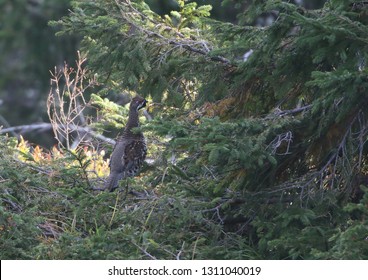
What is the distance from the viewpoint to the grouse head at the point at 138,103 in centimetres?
980

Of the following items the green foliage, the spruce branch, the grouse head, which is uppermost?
the spruce branch

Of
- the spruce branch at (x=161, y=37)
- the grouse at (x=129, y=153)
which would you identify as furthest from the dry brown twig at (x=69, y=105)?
the spruce branch at (x=161, y=37)

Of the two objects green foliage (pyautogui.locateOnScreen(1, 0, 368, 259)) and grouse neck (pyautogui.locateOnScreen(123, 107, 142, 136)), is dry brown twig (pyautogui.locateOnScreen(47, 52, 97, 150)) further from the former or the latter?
green foliage (pyautogui.locateOnScreen(1, 0, 368, 259))

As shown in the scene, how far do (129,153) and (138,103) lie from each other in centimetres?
50

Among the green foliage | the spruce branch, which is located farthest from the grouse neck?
the spruce branch

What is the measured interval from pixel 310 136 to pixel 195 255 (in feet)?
3.97

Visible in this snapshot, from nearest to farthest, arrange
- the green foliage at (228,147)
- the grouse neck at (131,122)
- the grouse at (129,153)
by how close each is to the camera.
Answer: the green foliage at (228,147) → the grouse at (129,153) → the grouse neck at (131,122)

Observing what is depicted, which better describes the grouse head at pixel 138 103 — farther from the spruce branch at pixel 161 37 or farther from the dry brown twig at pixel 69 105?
the spruce branch at pixel 161 37

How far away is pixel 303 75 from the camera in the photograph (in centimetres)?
746

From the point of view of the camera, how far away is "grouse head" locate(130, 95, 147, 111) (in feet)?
32.2

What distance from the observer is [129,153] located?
983cm

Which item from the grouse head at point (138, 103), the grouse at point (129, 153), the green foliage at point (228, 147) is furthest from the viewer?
the grouse head at point (138, 103)

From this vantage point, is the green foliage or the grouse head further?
the grouse head

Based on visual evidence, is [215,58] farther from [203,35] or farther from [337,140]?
[337,140]
